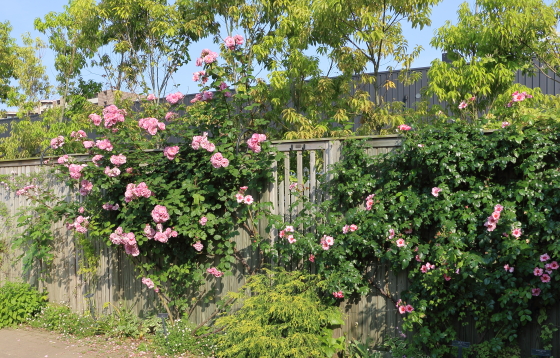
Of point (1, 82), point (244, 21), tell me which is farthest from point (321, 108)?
point (1, 82)

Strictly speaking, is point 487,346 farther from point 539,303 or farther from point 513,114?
point 513,114

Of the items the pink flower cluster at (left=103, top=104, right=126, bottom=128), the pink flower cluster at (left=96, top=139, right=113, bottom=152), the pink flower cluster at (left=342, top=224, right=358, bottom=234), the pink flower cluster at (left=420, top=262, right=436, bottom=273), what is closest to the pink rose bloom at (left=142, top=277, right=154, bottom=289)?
the pink flower cluster at (left=96, top=139, right=113, bottom=152)

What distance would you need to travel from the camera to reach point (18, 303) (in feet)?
21.7

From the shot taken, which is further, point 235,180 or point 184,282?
point 184,282

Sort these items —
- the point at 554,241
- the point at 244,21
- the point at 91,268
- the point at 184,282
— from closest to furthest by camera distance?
the point at 554,241
the point at 184,282
the point at 91,268
the point at 244,21

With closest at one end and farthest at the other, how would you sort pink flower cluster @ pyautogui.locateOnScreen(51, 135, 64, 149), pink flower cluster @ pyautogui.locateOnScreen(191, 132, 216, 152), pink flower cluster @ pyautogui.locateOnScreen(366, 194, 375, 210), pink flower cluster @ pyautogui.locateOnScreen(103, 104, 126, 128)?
1. pink flower cluster @ pyautogui.locateOnScreen(366, 194, 375, 210)
2. pink flower cluster @ pyautogui.locateOnScreen(191, 132, 216, 152)
3. pink flower cluster @ pyautogui.locateOnScreen(103, 104, 126, 128)
4. pink flower cluster @ pyautogui.locateOnScreen(51, 135, 64, 149)

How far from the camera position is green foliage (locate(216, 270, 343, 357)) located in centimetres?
427

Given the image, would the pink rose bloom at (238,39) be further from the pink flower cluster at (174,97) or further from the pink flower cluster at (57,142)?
the pink flower cluster at (57,142)

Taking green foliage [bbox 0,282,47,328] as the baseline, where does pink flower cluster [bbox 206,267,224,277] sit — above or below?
above

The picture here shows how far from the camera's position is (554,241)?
382 cm

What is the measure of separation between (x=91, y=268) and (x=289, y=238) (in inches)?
117

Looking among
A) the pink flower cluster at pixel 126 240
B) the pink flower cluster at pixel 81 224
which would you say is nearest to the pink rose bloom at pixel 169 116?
the pink flower cluster at pixel 126 240

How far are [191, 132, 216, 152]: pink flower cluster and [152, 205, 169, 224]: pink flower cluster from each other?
675 mm

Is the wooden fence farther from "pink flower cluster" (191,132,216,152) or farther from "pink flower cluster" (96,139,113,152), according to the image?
"pink flower cluster" (96,139,113,152)
